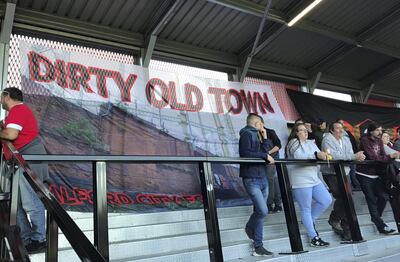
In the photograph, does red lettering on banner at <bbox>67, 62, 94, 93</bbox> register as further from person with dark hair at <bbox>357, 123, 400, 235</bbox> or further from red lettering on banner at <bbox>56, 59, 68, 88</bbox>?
person with dark hair at <bbox>357, 123, 400, 235</bbox>

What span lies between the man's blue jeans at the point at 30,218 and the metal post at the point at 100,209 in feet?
2.09

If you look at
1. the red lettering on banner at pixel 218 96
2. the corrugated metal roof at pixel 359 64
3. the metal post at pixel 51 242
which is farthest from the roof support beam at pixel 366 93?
the metal post at pixel 51 242

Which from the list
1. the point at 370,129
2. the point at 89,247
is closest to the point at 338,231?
the point at 370,129

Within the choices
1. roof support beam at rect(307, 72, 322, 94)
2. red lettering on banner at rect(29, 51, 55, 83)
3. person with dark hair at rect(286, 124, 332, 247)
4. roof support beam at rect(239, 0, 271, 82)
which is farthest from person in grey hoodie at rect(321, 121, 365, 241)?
roof support beam at rect(307, 72, 322, 94)

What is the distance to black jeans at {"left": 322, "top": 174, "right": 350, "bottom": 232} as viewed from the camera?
3867mm

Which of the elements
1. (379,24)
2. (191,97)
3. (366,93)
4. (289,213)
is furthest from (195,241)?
(366,93)

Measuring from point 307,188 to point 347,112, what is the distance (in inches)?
207

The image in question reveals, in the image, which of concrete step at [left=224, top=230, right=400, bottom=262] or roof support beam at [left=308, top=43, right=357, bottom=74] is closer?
concrete step at [left=224, top=230, right=400, bottom=262]

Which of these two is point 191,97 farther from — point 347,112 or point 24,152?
point 347,112

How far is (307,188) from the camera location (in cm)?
354

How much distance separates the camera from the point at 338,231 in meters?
3.86

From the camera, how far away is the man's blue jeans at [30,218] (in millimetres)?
2516

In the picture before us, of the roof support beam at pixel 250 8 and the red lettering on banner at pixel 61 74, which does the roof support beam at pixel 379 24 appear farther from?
the red lettering on banner at pixel 61 74

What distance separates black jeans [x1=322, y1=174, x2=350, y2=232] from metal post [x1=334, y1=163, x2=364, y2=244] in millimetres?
90
